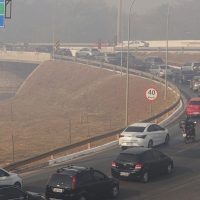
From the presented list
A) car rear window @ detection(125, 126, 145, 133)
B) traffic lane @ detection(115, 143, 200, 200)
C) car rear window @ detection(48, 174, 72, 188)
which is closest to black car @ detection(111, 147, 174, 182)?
traffic lane @ detection(115, 143, 200, 200)

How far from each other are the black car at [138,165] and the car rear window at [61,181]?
4.32 m

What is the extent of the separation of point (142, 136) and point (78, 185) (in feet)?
37.4

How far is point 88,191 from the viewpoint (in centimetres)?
2100

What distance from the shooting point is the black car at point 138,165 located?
960 inches

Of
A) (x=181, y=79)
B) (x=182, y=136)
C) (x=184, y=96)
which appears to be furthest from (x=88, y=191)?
(x=181, y=79)

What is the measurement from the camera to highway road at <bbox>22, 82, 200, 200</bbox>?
73.9 feet

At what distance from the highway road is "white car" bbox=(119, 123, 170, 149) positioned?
63 centimetres

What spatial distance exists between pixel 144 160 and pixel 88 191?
14.4 ft

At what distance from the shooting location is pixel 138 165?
2436cm

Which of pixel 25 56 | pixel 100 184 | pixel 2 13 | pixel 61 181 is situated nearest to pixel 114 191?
pixel 100 184

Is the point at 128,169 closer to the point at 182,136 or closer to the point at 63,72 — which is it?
the point at 182,136

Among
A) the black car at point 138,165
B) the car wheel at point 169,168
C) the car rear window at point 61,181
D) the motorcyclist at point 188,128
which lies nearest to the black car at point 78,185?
the car rear window at point 61,181

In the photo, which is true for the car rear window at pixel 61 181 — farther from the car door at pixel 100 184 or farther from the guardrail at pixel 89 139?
the guardrail at pixel 89 139

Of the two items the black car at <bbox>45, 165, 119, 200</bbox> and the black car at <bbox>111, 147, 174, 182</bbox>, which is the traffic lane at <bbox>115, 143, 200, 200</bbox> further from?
the black car at <bbox>45, 165, 119, 200</bbox>
